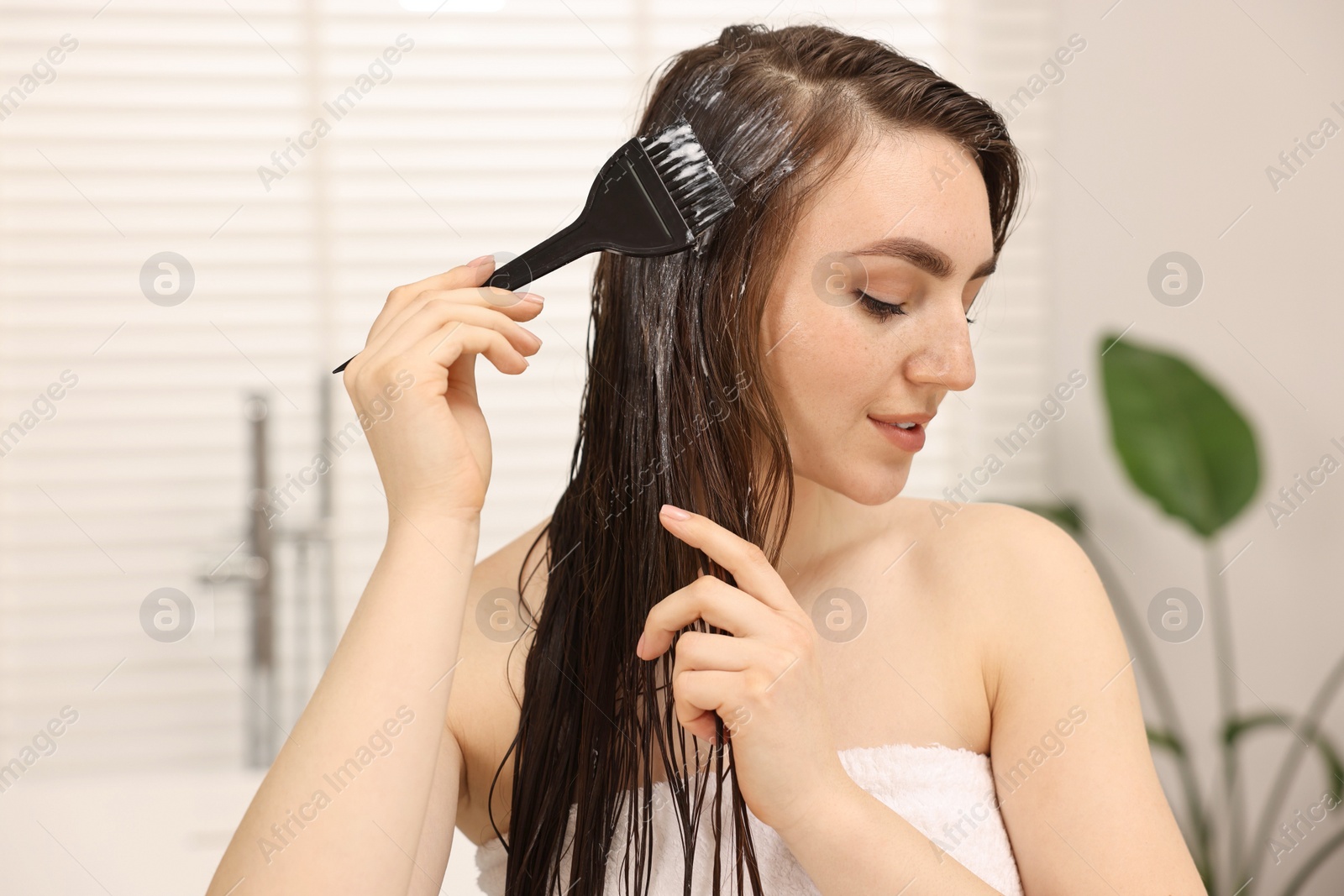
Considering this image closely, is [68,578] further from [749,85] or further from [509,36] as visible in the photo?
[749,85]

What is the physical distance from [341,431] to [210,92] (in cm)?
54

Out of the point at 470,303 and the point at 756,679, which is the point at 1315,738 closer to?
the point at 756,679

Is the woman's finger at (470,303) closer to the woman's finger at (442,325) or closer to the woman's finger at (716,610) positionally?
the woman's finger at (442,325)

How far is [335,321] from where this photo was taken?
1524 mm

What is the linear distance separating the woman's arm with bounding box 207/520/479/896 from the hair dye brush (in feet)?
0.52

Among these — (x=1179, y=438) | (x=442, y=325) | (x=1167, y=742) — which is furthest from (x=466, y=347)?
(x=1167, y=742)

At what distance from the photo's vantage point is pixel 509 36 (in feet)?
4.99

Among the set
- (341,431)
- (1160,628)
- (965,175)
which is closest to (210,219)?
(341,431)

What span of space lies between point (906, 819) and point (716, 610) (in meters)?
0.24

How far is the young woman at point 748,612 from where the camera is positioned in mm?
588

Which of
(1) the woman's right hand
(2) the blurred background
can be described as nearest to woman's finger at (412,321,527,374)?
(1) the woman's right hand

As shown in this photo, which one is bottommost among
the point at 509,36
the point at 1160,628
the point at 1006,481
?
the point at 1160,628

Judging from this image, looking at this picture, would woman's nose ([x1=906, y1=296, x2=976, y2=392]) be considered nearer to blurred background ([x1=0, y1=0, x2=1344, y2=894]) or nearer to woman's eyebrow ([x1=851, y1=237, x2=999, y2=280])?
woman's eyebrow ([x1=851, y1=237, x2=999, y2=280])

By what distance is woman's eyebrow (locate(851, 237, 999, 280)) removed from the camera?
26.3 inches
